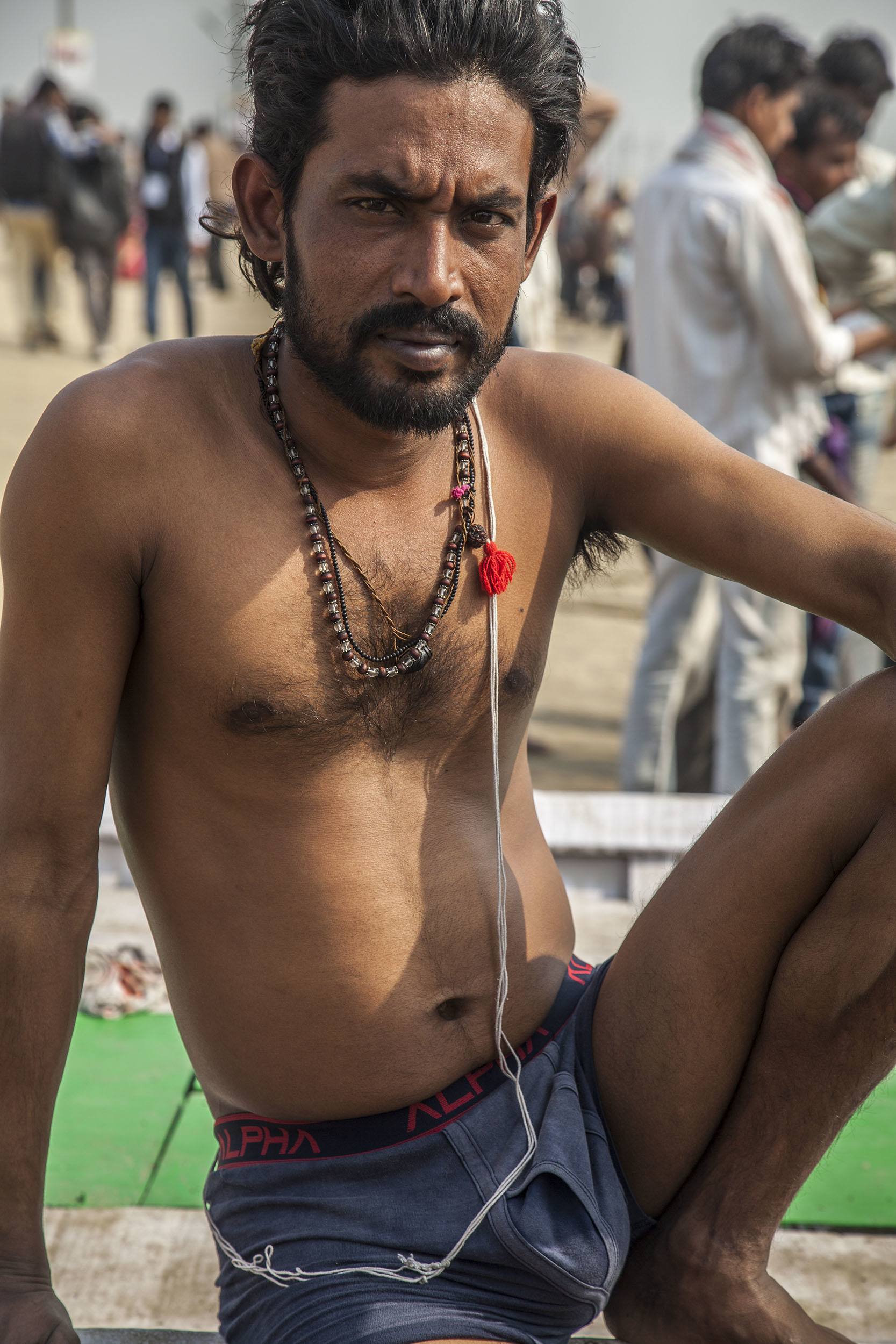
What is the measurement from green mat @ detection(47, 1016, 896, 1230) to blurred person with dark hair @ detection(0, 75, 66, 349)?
1070 centimetres

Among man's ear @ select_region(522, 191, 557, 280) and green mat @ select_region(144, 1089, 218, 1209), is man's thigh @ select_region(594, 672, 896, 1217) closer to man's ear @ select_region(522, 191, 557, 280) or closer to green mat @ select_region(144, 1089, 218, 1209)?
man's ear @ select_region(522, 191, 557, 280)

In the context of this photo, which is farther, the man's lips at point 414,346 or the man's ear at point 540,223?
the man's ear at point 540,223

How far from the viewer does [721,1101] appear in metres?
1.76

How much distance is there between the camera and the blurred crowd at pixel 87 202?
1198 centimetres

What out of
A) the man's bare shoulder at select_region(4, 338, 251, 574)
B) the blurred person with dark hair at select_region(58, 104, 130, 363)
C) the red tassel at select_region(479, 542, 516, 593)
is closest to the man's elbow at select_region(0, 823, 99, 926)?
the man's bare shoulder at select_region(4, 338, 251, 574)

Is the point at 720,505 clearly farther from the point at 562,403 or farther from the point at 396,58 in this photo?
the point at 396,58

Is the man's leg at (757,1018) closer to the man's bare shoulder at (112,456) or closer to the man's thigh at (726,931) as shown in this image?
the man's thigh at (726,931)

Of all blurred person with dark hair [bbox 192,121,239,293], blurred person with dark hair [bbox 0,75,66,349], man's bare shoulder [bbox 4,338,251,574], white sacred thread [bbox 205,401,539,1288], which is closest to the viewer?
man's bare shoulder [bbox 4,338,251,574]

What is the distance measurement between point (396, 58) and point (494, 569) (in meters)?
0.61

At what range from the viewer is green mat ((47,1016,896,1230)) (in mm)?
2344

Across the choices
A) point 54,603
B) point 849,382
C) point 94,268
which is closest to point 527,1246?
point 54,603

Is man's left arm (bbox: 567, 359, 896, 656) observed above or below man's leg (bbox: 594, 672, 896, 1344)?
above

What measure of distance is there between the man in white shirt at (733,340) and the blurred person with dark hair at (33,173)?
9.20m

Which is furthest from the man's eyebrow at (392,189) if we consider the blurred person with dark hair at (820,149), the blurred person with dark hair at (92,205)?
the blurred person with dark hair at (92,205)
